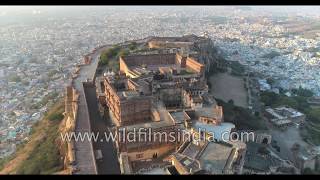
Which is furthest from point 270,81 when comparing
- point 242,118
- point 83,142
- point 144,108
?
point 83,142

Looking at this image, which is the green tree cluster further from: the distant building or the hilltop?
the hilltop

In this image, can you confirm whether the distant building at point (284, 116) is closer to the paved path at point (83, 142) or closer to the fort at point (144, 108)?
the fort at point (144, 108)

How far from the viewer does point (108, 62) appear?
23.8 metres

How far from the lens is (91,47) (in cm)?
4206

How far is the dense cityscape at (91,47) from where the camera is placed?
84.5ft

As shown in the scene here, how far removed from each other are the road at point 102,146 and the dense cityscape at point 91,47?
4.85 m

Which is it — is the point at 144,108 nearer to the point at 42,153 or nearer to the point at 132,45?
the point at 42,153

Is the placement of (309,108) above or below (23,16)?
below

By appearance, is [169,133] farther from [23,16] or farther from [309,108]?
[23,16]

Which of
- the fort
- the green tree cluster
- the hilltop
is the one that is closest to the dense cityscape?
the hilltop

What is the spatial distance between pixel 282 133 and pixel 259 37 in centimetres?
3716

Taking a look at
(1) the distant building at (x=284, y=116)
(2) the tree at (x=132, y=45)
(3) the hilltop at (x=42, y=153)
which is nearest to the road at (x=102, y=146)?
(3) the hilltop at (x=42, y=153)

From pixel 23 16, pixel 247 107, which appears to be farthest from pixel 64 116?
pixel 23 16

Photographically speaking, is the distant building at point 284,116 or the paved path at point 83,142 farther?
the distant building at point 284,116
